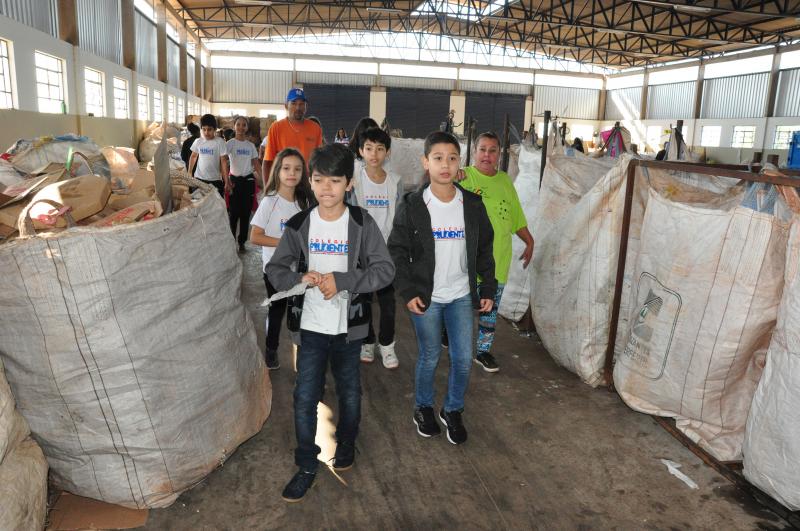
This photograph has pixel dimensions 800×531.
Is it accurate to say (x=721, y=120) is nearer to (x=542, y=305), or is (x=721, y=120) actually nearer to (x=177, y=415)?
(x=542, y=305)

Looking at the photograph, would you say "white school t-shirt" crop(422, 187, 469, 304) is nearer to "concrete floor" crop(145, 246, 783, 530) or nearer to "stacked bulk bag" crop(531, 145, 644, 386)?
"concrete floor" crop(145, 246, 783, 530)

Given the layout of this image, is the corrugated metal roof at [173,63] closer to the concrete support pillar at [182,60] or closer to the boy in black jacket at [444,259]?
the concrete support pillar at [182,60]

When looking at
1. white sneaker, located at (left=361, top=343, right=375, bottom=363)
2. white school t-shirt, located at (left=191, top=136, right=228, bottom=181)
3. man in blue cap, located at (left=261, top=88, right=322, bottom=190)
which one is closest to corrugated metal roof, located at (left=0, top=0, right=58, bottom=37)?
white school t-shirt, located at (left=191, top=136, right=228, bottom=181)

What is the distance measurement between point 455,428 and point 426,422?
133mm

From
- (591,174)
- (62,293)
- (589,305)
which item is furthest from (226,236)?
(591,174)

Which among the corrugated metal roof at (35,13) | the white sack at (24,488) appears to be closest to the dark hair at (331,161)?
the white sack at (24,488)

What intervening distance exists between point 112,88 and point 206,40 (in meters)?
13.1

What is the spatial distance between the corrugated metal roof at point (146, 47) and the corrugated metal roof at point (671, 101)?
19.4 metres

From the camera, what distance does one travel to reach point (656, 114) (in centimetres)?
2419

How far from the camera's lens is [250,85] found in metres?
24.1

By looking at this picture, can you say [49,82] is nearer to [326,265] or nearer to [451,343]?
[326,265]

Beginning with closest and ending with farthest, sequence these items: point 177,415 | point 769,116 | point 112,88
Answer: point 177,415, point 112,88, point 769,116

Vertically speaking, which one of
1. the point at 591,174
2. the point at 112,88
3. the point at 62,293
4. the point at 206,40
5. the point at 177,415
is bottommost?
the point at 177,415

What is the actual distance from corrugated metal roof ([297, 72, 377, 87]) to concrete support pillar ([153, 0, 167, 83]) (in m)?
7.78
